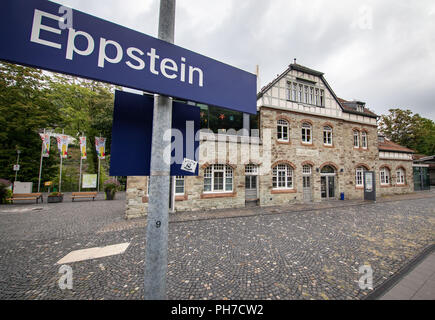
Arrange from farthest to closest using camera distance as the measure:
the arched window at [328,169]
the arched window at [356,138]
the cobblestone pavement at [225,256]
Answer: the arched window at [356,138], the arched window at [328,169], the cobblestone pavement at [225,256]

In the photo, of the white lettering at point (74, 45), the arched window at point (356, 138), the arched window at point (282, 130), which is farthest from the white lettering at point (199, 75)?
the arched window at point (356, 138)

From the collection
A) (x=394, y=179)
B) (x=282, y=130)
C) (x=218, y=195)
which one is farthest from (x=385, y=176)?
(x=218, y=195)

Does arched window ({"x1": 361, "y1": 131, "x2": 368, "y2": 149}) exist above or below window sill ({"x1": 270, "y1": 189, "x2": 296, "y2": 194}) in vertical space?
above

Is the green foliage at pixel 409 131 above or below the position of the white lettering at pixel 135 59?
above

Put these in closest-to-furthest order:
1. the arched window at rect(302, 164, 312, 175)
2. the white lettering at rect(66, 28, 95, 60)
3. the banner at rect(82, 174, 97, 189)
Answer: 1. the white lettering at rect(66, 28, 95, 60)
2. the arched window at rect(302, 164, 312, 175)
3. the banner at rect(82, 174, 97, 189)

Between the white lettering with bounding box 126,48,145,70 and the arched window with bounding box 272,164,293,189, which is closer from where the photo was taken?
the white lettering with bounding box 126,48,145,70

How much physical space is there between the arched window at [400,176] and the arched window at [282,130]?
14.6 metres

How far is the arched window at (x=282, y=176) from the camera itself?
11.2m

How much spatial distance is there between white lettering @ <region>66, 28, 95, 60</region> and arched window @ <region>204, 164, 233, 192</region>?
875cm

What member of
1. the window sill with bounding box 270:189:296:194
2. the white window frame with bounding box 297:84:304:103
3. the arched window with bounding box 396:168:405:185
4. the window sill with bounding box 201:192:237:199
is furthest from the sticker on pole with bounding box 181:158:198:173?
the arched window with bounding box 396:168:405:185

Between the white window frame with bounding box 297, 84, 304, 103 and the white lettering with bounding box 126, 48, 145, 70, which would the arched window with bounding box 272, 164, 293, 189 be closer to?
the white window frame with bounding box 297, 84, 304, 103

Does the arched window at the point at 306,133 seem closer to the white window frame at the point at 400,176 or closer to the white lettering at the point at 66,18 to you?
the white window frame at the point at 400,176

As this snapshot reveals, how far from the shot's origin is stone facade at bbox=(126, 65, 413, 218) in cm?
945
